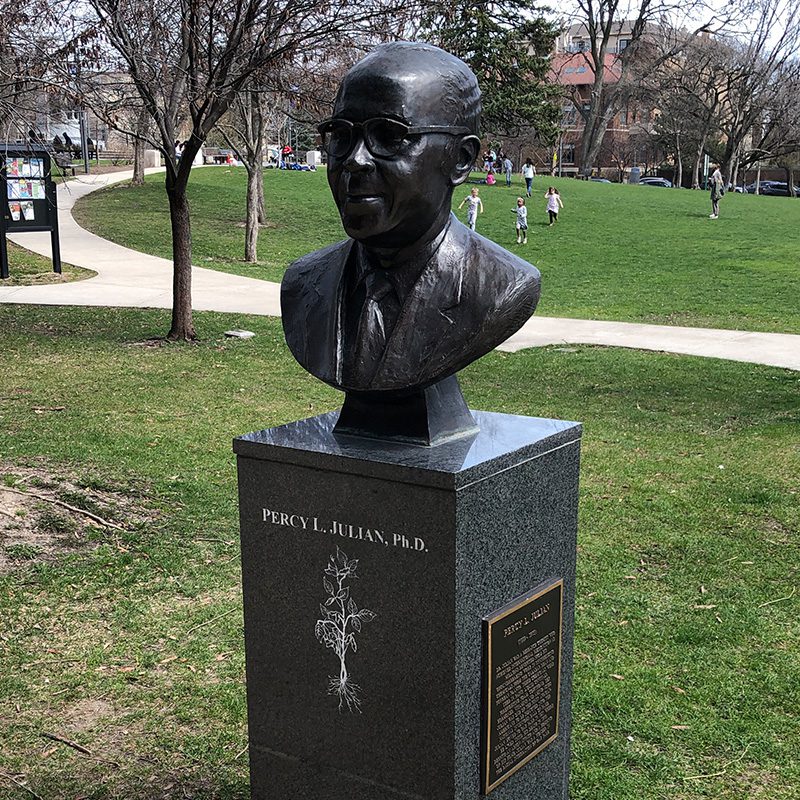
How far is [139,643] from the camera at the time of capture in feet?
17.6

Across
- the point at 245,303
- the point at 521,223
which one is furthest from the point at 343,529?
the point at 521,223

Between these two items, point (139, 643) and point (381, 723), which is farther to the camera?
point (139, 643)

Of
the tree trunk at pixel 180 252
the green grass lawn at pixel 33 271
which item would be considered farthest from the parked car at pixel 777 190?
the tree trunk at pixel 180 252

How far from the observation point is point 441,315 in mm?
3725

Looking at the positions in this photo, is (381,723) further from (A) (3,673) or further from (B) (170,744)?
(A) (3,673)

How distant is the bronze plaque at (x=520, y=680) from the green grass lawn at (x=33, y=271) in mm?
15157

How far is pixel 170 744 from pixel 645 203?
112 ft

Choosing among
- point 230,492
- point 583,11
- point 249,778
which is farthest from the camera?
point 583,11

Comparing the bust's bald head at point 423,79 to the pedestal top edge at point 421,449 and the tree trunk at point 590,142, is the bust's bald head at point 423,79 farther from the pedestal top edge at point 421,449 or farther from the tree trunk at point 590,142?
the tree trunk at point 590,142

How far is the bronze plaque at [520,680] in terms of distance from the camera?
12.1ft

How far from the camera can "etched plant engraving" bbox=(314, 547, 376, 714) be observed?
3666 mm

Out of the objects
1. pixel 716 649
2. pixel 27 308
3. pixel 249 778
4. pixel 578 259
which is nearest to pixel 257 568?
pixel 249 778

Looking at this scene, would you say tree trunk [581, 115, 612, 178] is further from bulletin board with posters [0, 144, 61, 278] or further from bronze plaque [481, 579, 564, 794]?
bronze plaque [481, 579, 564, 794]

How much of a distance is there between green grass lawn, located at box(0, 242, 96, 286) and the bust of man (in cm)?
1470
